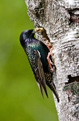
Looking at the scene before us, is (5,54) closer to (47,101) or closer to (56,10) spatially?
(47,101)

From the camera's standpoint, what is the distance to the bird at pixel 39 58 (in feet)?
16.2

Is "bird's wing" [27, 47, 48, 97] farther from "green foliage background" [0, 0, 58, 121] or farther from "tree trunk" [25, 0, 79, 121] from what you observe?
"green foliage background" [0, 0, 58, 121]

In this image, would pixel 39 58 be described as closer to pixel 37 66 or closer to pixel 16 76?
pixel 37 66

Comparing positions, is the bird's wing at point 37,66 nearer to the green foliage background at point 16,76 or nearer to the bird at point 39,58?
the bird at point 39,58

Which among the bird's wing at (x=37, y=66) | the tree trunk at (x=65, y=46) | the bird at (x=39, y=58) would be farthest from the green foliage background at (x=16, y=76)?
the tree trunk at (x=65, y=46)

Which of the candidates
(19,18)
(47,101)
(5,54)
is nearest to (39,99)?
(47,101)

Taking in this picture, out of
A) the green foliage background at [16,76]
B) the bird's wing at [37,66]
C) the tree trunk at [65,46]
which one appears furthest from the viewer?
the green foliage background at [16,76]

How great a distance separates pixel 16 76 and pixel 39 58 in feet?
6.69

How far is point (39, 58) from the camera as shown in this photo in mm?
5211

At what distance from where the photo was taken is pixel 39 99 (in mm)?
7074

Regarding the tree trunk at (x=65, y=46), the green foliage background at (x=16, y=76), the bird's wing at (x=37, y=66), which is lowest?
the green foliage background at (x=16, y=76)

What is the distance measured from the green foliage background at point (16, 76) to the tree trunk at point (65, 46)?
2.35m

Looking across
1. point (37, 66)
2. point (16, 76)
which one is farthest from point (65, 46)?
point (16, 76)

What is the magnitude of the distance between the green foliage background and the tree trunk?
2.35 metres
